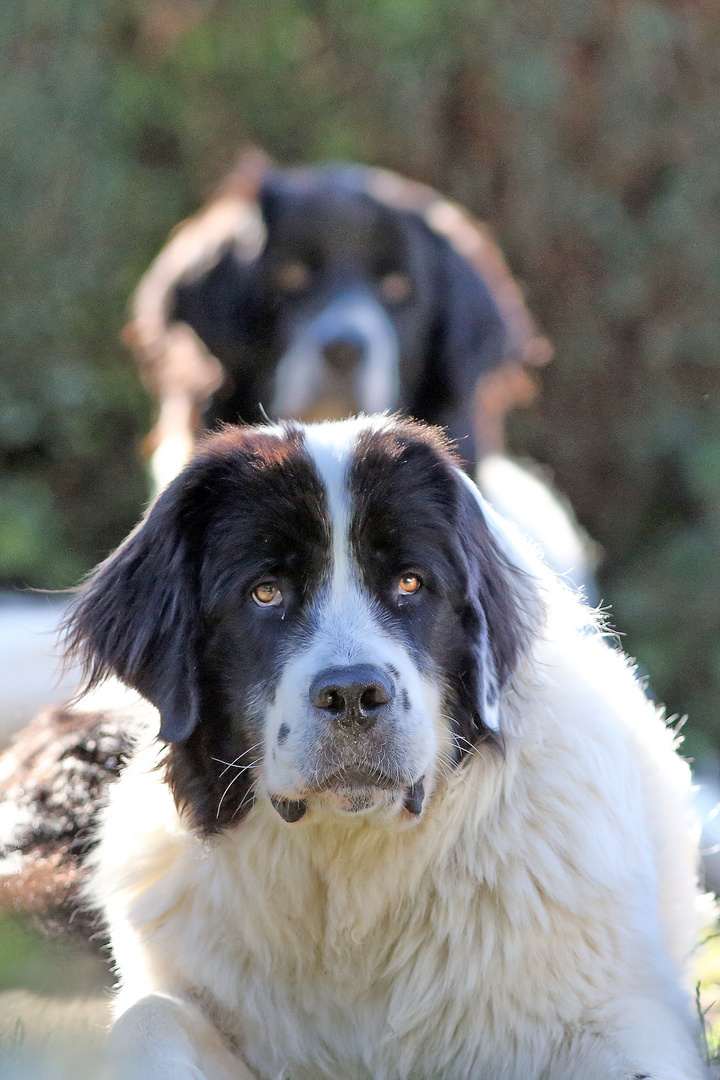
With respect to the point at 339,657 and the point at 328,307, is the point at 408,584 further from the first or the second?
the point at 328,307

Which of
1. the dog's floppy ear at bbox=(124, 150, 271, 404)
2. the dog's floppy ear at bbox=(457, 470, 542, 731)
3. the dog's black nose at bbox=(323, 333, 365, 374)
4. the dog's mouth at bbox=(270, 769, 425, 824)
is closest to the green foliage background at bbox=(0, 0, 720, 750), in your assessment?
the dog's floppy ear at bbox=(124, 150, 271, 404)

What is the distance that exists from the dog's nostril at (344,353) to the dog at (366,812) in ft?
7.39

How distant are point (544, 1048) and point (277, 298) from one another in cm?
348

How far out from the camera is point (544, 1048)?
2.52 m

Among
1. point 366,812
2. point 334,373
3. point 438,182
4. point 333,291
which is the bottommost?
point 366,812

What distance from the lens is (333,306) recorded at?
518 cm

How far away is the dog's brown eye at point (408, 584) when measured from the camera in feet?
8.52

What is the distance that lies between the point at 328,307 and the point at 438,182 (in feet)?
13.6

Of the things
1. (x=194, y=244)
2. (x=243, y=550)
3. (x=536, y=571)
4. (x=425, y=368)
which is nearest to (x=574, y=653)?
(x=536, y=571)

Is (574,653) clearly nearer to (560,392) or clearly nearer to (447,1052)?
(447,1052)

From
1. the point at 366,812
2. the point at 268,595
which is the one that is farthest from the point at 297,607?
the point at 366,812

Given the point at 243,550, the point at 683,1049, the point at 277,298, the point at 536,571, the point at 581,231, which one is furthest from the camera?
the point at 581,231

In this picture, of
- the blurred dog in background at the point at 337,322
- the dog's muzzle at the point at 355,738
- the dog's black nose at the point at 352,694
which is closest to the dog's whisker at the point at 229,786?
the dog's muzzle at the point at 355,738

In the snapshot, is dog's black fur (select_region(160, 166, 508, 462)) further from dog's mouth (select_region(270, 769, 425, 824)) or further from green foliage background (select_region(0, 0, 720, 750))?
green foliage background (select_region(0, 0, 720, 750))
